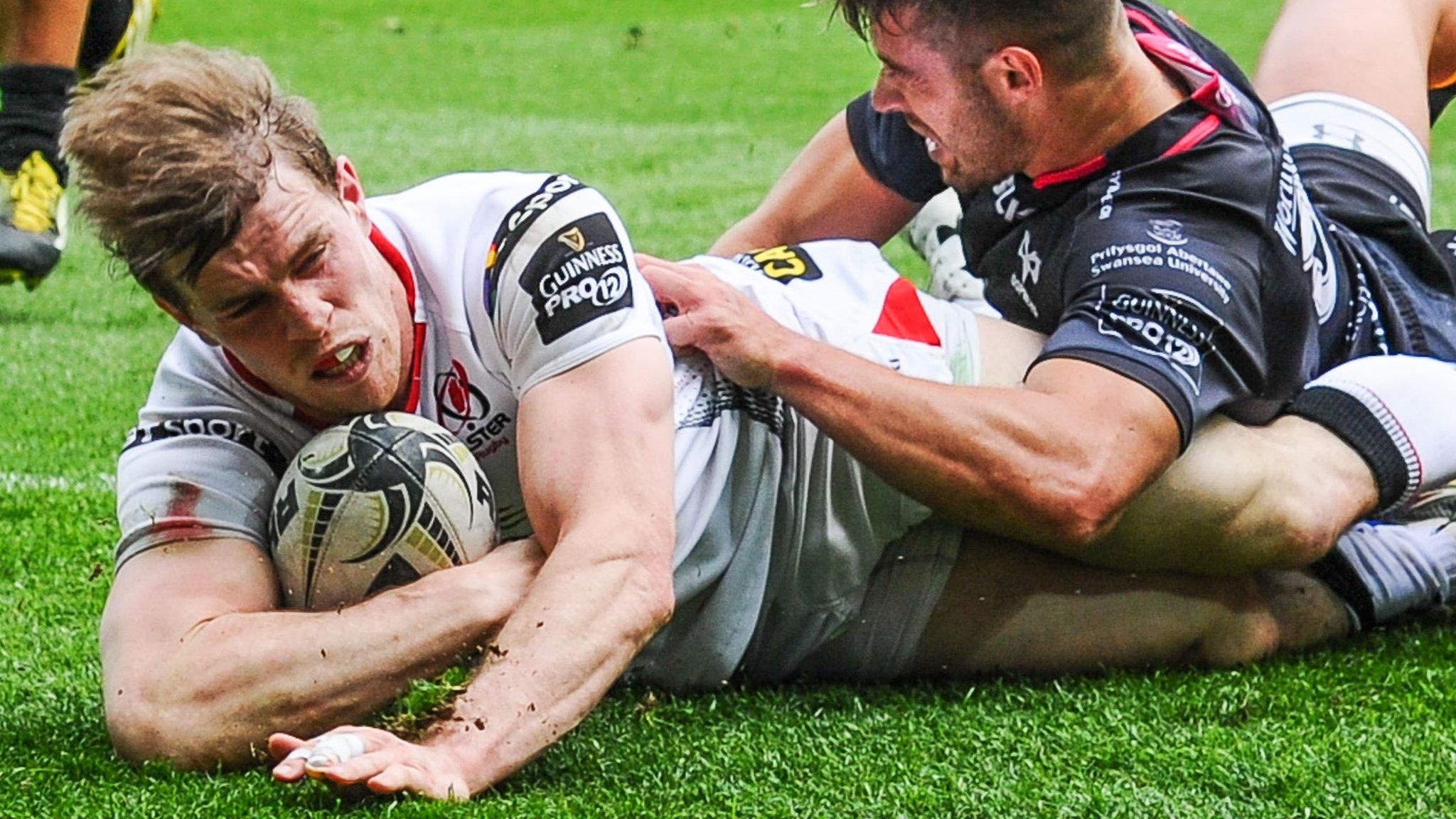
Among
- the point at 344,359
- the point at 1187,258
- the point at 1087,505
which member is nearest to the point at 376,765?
the point at 344,359

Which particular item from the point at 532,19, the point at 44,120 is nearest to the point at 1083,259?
the point at 44,120

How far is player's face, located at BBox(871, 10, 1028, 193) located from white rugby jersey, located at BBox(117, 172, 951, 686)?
436mm

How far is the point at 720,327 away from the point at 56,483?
5.93ft

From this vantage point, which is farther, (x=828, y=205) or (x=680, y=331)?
(x=828, y=205)

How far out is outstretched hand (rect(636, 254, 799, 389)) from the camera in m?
3.02

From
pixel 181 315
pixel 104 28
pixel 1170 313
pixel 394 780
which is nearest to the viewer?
pixel 394 780

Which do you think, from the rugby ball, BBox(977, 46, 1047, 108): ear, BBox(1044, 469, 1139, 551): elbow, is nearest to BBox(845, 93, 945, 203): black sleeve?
BBox(977, 46, 1047, 108): ear

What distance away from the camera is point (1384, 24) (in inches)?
172

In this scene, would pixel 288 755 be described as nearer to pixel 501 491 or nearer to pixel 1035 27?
pixel 501 491

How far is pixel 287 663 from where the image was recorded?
2711 millimetres

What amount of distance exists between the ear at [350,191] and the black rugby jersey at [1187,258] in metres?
1.02

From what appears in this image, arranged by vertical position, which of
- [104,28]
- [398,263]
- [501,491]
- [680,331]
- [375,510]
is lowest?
[104,28]

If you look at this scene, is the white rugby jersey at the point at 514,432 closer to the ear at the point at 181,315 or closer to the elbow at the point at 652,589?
the ear at the point at 181,315

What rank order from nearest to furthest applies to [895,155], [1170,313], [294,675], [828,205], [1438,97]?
[294,675] → [1170,313] → [895,155] → [828,205] → [1438,97]
